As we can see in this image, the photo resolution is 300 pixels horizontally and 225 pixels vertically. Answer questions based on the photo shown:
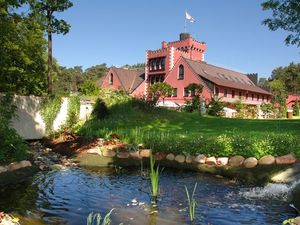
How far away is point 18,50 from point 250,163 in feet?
45.7

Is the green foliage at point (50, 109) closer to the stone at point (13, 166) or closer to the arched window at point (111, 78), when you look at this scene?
the stone at point (13, 166)

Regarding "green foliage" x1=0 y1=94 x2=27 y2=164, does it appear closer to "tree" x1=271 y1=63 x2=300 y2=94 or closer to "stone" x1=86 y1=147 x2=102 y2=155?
"stone" x1=86 y1=147 x2=102 y2=155

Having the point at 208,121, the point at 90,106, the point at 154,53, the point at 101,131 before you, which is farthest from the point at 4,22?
the point at 154,53

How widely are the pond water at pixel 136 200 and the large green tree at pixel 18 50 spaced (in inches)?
267

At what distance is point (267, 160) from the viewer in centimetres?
1105

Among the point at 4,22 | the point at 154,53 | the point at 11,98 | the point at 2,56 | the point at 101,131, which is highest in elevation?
the point at 154,53

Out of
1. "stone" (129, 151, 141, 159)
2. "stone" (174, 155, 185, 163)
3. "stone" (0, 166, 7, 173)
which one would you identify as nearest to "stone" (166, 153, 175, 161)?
"stone" (174, 155, 185, 163)

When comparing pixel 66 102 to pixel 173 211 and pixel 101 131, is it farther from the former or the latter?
pixel 173 211

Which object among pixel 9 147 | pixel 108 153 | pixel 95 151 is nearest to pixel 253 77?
pixel 95 151

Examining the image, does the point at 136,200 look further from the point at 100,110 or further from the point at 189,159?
the point at 100,110

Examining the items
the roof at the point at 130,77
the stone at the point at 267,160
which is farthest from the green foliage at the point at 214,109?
the roof at the point at 130,77

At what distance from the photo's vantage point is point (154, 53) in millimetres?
60750

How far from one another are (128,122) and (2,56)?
8.44 meters

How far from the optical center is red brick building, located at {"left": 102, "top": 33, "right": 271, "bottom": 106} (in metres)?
53.0
